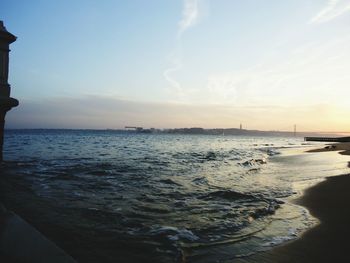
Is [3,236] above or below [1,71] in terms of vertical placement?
below

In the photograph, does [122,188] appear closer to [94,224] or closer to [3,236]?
[94,224]

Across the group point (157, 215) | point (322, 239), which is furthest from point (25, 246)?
point (322, 239)

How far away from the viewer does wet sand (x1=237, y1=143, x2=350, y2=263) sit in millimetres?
5480

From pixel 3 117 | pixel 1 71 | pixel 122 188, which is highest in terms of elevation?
pixel 1 71

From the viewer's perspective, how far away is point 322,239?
6.46 meters

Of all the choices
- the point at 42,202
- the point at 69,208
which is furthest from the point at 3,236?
the point at 42,202

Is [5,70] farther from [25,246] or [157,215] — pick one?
[25,246]

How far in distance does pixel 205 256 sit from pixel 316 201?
593 cm

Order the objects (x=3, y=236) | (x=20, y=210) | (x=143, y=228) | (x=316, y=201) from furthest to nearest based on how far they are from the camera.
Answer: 1. (x=316, y=201)
2. (x=20, y=210)
3. (x=143, y=228)
4. (x=3, y=236)

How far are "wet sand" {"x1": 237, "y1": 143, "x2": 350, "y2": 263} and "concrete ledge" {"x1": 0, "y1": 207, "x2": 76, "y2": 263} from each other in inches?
113

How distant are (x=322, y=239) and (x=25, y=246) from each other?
518 cm

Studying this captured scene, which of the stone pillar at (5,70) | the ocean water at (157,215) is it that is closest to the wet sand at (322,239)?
the ocean water at (157,215)

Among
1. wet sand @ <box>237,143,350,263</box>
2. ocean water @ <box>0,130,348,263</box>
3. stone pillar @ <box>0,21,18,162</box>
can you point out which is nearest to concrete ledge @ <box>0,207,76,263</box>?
ocean water @ <box>0,130,348,263</box>

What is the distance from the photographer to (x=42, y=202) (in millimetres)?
9555
